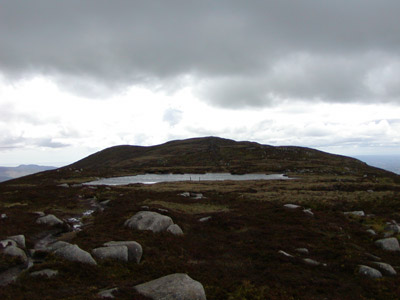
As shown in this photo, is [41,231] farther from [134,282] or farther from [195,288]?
[195,288]

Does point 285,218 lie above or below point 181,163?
below

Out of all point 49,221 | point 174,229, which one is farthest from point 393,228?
point 49,221

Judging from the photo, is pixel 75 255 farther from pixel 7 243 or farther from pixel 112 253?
pixel 7 243

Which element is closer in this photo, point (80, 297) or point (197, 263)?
point (80, 297)

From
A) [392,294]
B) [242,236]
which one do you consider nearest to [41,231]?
[242,236]

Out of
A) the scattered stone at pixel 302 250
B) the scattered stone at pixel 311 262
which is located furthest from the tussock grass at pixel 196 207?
the scattered stone at pixel 311 262

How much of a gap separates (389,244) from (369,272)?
6.93 metres

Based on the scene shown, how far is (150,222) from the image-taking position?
22500 mm

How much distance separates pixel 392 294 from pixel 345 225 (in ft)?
46.0

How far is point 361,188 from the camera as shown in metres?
54.5

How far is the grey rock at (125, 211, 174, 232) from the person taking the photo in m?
22.0

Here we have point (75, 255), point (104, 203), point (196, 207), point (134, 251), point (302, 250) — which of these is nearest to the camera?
point (75, 255)

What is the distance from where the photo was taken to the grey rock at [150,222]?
22.0m

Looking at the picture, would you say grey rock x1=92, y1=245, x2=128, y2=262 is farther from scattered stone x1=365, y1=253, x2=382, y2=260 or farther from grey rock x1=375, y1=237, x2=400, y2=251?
grey rock x1=375, y1=237, x2=400, y2=251
